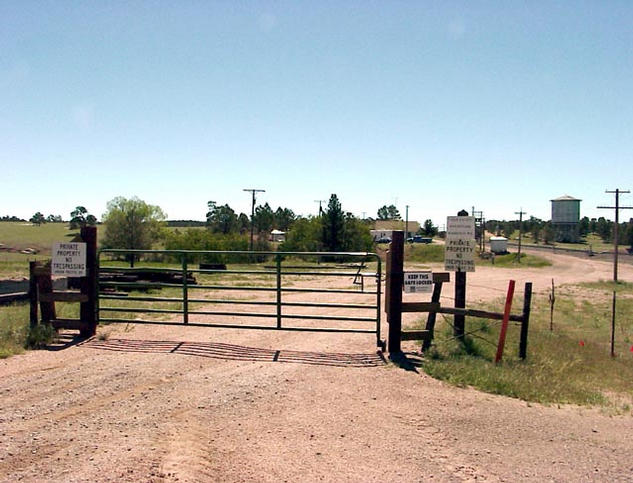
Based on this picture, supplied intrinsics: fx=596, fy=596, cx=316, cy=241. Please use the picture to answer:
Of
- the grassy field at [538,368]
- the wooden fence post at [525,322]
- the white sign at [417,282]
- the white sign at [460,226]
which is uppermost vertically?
the white sign at [460,226]

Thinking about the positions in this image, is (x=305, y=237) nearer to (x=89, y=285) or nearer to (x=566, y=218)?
(x=89, y=285)

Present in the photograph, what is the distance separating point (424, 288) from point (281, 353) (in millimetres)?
2719

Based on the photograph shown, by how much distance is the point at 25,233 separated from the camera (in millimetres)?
107500

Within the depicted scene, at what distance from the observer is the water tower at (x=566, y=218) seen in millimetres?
115688

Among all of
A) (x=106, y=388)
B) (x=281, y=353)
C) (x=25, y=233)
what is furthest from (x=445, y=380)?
(x=25, y=233)

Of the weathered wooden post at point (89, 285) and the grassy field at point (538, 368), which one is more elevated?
the weathered wooden post at point (89, 285)

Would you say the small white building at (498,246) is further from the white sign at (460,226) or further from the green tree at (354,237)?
the white sign at (460,226)

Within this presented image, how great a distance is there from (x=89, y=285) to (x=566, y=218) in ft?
395

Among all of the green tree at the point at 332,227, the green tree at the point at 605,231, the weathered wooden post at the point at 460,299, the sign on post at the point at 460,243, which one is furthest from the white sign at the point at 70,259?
the green tree at the point at 605,231

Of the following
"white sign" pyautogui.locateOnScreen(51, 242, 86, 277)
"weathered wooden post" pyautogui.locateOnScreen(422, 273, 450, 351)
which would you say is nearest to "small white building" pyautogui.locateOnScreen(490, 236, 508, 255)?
"weathered wooden post" pyautogui.locateOnScreen(422, 273, 450, 351)

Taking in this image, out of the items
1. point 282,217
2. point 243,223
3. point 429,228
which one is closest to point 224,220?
point 243,223

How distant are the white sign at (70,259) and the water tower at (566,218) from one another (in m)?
117

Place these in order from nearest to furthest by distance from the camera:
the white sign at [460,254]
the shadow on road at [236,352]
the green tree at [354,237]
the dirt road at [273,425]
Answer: the dirt road at [273,425] → the shadow on road at [236,352] → the white sign at [460,254] → the green tree at [354,237]

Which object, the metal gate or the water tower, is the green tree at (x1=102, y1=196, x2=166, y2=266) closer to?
the metal gate
